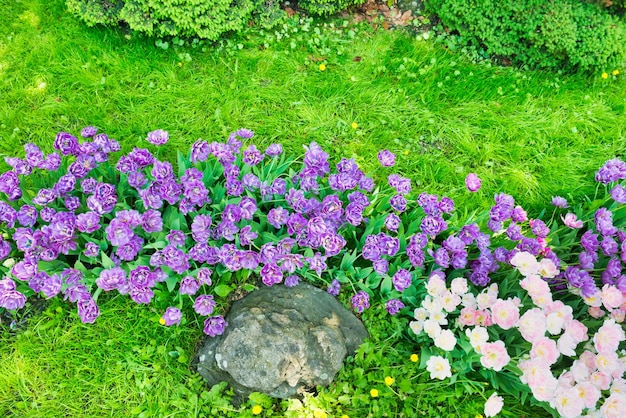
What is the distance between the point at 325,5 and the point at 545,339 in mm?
3065

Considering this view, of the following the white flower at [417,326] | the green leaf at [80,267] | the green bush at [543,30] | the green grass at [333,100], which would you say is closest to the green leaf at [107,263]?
the green leaf at [80,267]

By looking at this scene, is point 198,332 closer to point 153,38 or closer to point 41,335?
point 41,335

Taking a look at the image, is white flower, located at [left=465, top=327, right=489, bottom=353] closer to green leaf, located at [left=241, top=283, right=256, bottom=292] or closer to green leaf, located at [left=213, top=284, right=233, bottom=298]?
green leaf, located at [left=241, top=283, right=256, bottom=292]

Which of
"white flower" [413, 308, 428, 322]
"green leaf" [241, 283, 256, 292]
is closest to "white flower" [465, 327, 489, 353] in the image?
"white flower" [413, 308, 428, 322]

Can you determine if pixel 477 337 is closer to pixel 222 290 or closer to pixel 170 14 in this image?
pixel 222 290

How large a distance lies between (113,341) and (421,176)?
2309 mm

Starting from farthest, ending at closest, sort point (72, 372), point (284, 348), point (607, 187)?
1. point (607, 187)
2. point (72, 372)
3. point (284, 348)

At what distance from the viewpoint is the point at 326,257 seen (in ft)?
8.20

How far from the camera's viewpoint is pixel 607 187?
3.22 meters

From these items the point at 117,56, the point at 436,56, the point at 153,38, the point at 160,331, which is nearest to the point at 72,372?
the point at 160,331

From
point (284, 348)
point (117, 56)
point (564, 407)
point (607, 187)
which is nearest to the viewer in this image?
point (564, 407)

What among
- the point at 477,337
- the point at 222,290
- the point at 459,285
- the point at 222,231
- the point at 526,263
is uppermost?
the point at 526,263

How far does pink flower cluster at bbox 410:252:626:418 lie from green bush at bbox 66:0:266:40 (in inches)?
100

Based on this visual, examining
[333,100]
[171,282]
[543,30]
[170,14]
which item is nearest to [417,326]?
[171,282]
